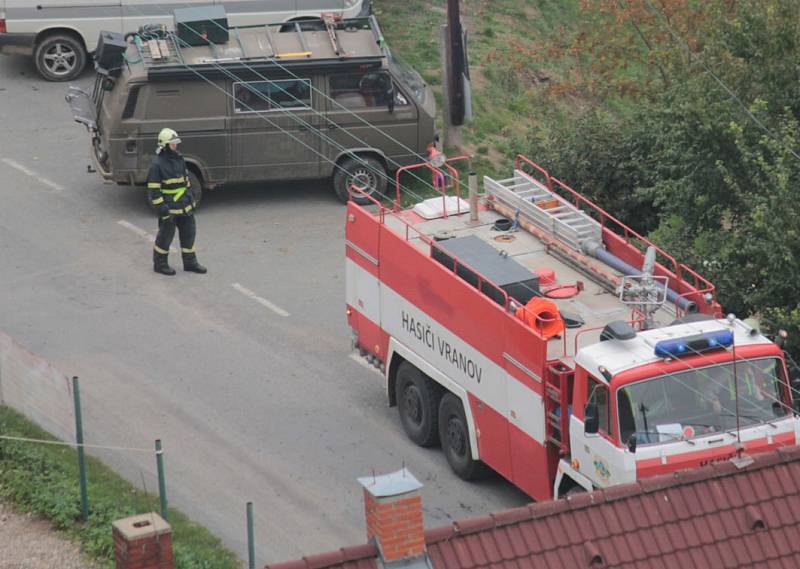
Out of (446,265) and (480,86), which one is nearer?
(446,265)

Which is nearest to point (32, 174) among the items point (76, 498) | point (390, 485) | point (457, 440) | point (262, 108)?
point (262, 108)

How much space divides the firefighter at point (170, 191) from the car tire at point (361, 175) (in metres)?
2.85

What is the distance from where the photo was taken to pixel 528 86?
27.2 meters

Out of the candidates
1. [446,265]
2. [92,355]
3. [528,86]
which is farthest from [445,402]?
[528,86]

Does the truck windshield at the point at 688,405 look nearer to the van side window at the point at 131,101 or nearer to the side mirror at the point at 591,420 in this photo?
the side mirror at the point at 591,420

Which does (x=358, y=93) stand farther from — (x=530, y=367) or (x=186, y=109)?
(x=530, y=367)

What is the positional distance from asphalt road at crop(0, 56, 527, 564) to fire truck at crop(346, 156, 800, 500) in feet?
2.42

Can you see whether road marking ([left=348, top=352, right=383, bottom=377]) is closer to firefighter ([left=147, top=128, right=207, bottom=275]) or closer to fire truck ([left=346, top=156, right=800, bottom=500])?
fire truck ([left=346, top=156, right=800, bottom=500])

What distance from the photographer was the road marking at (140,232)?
20625mm

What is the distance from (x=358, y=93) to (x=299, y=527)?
851 centimetres

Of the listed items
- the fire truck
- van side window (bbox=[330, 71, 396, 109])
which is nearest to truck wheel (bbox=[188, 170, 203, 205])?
van side window (bbox=[330, 71, 396, 109])

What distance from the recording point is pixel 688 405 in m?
12.9

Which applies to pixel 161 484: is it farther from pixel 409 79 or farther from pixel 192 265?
pixel 409 79

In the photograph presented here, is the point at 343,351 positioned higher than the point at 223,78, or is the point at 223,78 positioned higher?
the point at 223,78
